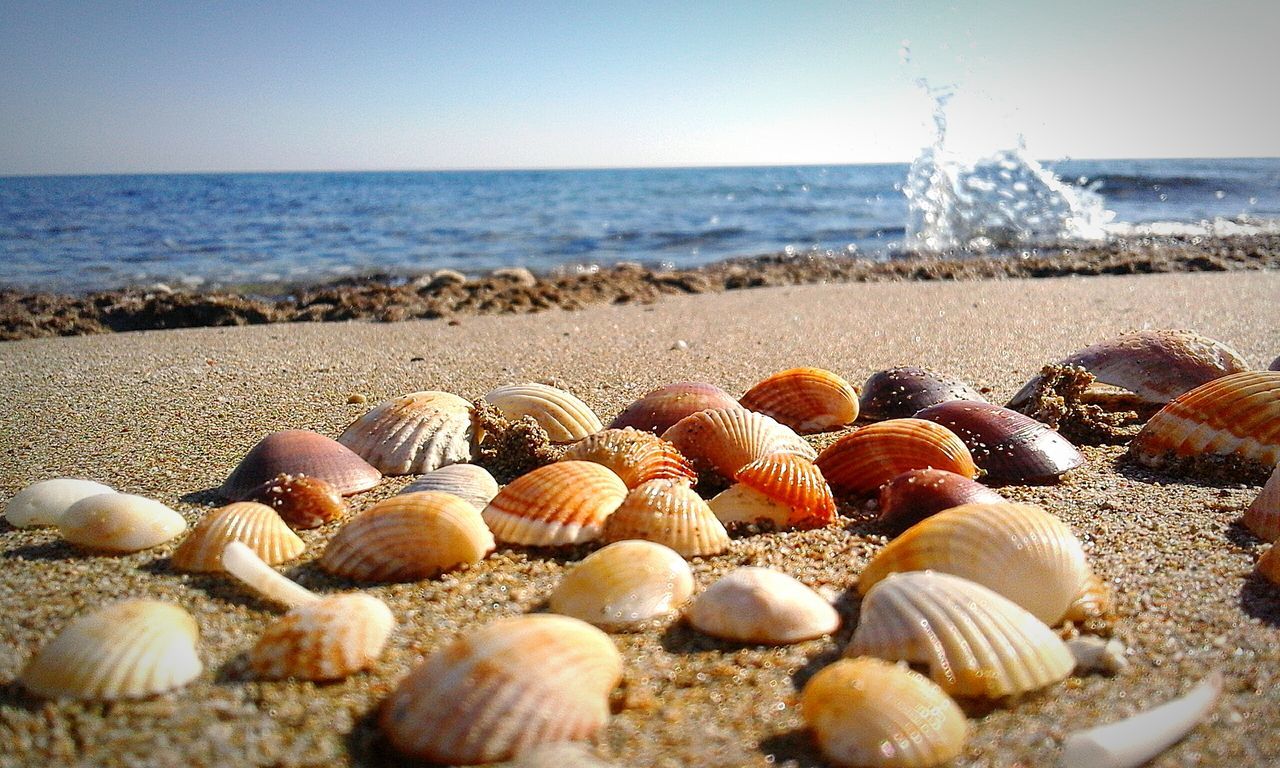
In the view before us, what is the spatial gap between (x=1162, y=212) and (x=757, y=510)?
2038 centimetres

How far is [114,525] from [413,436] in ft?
3.45

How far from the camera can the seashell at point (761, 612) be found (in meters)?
1.78

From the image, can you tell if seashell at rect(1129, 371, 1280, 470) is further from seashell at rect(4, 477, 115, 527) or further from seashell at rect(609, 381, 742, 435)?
seashell at rect(4, 477, 115, 527)

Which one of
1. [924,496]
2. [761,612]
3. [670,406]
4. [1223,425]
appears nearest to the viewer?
[761,612]

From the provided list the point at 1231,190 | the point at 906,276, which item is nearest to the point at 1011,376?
the point at 906,276

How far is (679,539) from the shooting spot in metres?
2.21

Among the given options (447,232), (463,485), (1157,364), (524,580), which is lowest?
(524,580)

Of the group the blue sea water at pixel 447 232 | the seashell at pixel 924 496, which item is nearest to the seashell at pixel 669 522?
the seashell at pixel 924 496

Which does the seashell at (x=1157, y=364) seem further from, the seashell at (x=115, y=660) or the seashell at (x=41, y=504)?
the seashell at (x=41, y=504)

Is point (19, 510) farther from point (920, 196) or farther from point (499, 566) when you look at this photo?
point (920, 196)

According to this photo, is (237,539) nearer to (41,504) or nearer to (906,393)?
(41,504)

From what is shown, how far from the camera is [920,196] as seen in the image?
14.9m

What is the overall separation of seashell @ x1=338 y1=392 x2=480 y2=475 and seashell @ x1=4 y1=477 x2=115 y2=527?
0.86 m

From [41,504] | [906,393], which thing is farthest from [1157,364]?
[41,504]
